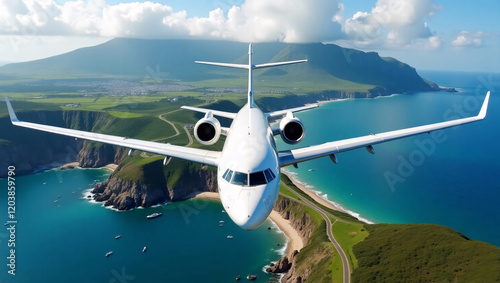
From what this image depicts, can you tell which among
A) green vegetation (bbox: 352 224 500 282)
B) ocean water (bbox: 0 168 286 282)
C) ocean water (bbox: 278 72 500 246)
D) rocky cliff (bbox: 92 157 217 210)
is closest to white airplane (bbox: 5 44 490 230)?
green vegetation (bbox: 352 224 500 282)

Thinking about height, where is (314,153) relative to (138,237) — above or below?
above

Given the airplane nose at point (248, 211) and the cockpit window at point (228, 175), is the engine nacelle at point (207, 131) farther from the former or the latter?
the airplane nose at point (248, 211)

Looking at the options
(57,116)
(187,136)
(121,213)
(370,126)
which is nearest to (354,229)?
(121,213)

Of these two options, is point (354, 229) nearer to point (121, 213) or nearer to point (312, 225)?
point (312, 225)

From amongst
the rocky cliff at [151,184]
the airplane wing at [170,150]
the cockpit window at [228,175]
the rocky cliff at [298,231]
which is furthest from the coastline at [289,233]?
the cockpit window at [228,175]

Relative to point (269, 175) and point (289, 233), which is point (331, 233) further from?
point (269, 175)

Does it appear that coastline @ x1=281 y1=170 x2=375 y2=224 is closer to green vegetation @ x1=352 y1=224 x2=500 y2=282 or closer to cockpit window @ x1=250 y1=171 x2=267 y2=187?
green vegetation @ x1=352 y1=224 x2=500 y2=282
